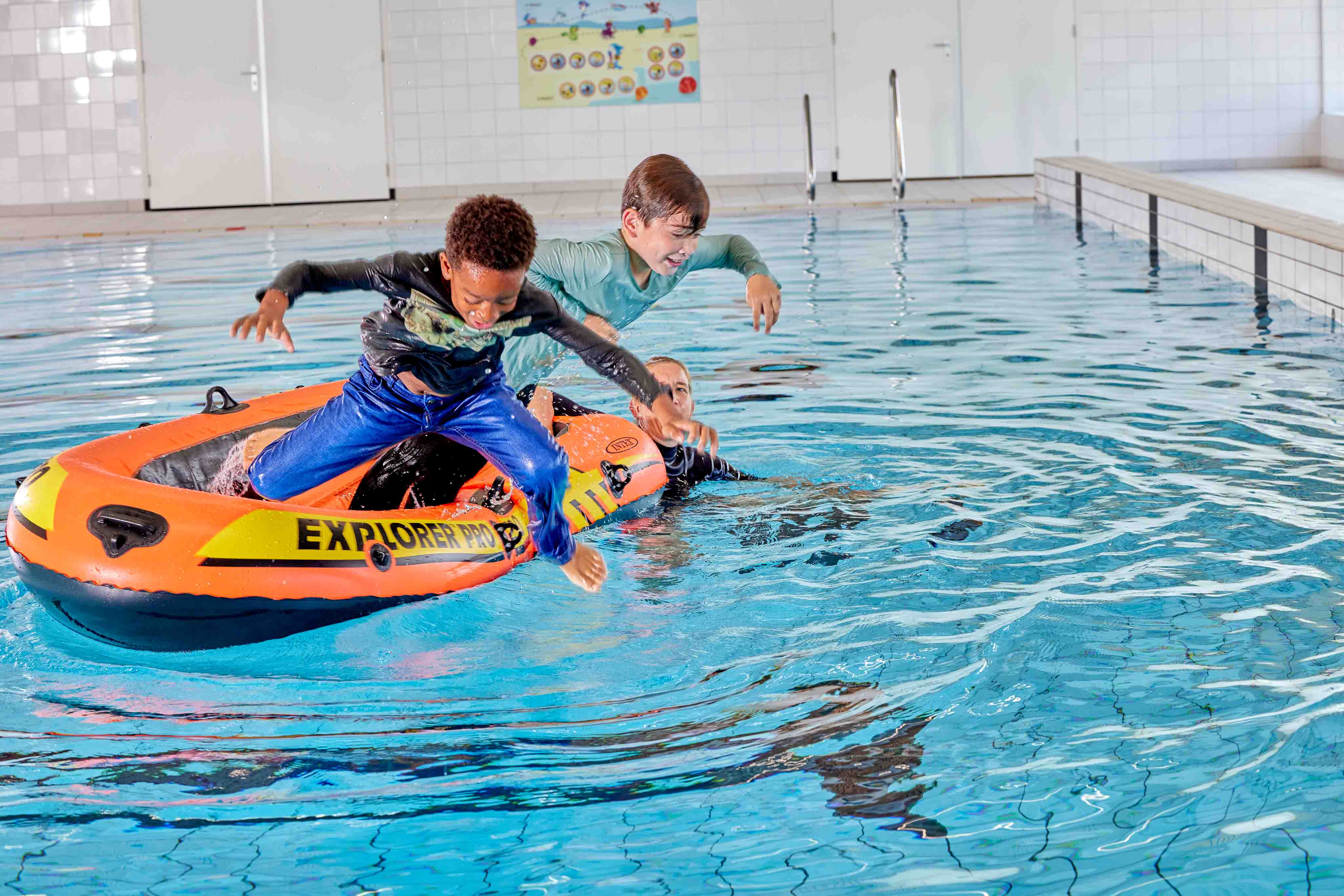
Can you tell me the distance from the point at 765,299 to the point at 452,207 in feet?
36.6

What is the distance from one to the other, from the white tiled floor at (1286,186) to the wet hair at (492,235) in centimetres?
840

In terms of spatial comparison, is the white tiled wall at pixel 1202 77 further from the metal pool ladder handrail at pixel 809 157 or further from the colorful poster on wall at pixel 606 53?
the colorful poster on wall at pixel 606 53

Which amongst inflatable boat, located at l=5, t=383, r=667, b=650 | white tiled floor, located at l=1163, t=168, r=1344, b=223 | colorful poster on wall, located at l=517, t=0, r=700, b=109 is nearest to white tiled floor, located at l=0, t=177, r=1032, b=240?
colorful poster on wall, located at l=517, t=0, r=700, b=109

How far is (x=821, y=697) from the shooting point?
281cm

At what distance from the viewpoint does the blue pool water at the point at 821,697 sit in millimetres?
2238

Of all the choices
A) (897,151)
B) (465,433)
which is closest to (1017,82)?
(897,151)

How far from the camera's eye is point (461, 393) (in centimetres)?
339

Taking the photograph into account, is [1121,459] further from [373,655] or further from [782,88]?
[782,88]

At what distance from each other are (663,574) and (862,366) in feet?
9.74

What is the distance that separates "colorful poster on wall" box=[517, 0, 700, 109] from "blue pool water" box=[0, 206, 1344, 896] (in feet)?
33.6

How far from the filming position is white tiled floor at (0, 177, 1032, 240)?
13.0 meters

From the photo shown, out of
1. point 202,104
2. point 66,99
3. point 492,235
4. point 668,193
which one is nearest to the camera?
point 492,235

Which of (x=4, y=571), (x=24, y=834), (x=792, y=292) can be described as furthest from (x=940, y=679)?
(x=792, y=292)

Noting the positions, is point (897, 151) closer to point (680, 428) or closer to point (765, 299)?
point (765, 299)
